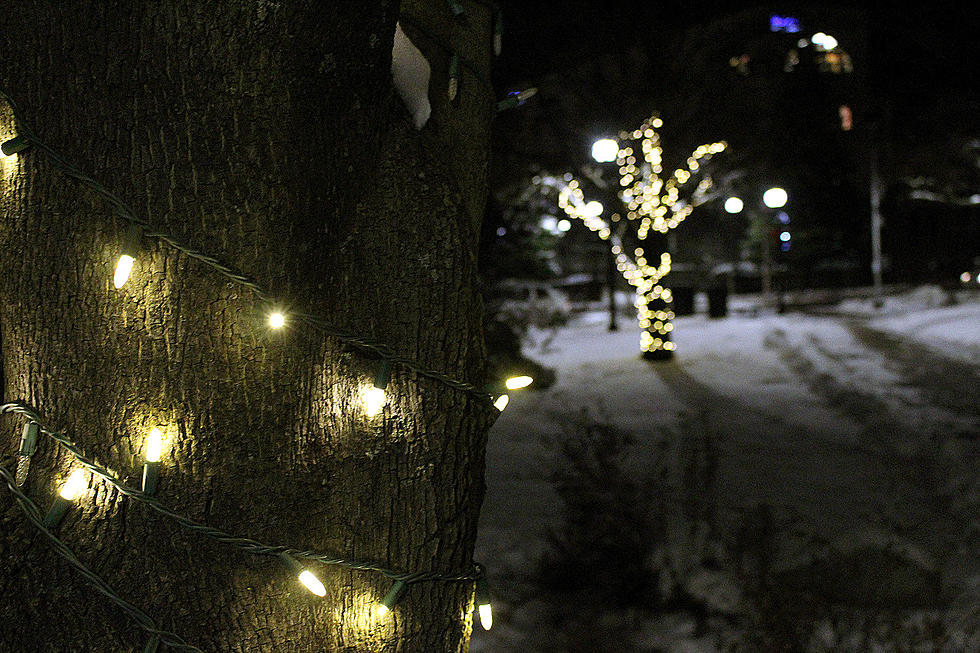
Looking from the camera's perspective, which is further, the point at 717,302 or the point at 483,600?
the point at 717,302

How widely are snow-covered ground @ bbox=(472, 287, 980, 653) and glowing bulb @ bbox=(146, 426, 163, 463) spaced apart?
7.89 feet

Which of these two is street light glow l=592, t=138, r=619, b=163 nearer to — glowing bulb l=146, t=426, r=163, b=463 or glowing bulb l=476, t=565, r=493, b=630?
glowing bulb l=476, t=565, r=493, b=630

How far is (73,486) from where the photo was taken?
1425mm

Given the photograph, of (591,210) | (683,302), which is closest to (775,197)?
(591,210)

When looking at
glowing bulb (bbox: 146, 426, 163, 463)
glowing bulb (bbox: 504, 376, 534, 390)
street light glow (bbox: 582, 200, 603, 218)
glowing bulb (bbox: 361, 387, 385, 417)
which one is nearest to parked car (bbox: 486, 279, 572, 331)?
street light glow (bbox: 582, 200, 603, 218)

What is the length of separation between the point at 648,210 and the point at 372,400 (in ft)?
36.1

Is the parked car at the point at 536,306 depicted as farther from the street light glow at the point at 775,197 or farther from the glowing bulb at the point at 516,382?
the glowing bulb at the point at 516,382

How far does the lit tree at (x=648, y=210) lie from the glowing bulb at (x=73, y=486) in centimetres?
1106

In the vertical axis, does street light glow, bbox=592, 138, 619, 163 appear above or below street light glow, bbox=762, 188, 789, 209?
below

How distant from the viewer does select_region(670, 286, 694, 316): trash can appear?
2014cm

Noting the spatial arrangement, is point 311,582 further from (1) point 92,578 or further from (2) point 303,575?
(1) point 92,578

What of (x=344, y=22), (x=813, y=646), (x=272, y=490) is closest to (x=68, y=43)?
(x=344, y=22)

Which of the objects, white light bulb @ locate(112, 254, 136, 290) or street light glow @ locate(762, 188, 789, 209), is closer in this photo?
white light bulb @ locate(112, 254, 136, 290)

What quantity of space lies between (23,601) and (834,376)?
9.92 metres
